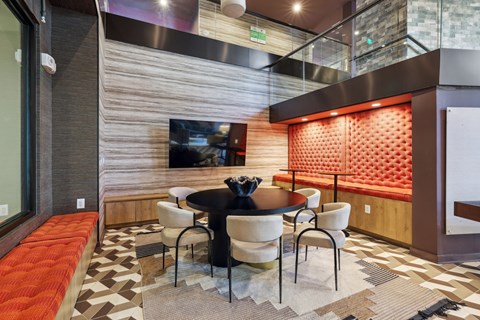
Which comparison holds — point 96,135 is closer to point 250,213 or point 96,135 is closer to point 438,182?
point 250,213

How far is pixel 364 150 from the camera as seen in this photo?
182 inches

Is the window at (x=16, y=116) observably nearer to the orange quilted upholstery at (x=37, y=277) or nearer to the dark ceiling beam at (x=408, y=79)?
the orange quilted upholstery at (x=37, y=277)

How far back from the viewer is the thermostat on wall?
2642 mm

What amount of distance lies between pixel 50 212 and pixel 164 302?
6.74 ft

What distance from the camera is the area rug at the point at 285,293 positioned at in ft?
6.43

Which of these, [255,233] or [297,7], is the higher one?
[297,7]

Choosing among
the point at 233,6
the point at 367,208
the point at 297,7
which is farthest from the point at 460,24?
the point at 297,7

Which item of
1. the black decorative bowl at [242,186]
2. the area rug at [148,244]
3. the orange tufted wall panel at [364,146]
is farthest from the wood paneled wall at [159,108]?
the black decorative bowl at [242,186]

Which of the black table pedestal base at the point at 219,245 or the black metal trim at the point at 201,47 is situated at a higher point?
the black metal trim at the point at 201,47

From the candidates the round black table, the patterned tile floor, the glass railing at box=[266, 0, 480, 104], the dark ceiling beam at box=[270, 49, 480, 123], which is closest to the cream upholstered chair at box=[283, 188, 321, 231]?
the round black table

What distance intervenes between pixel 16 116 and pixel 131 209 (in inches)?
93.2

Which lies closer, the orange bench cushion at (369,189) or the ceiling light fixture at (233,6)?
the ceiling light fixture at (233,6)

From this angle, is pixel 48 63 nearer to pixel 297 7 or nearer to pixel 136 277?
pixel 136 277

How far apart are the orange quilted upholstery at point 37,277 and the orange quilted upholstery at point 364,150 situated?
157 inches
